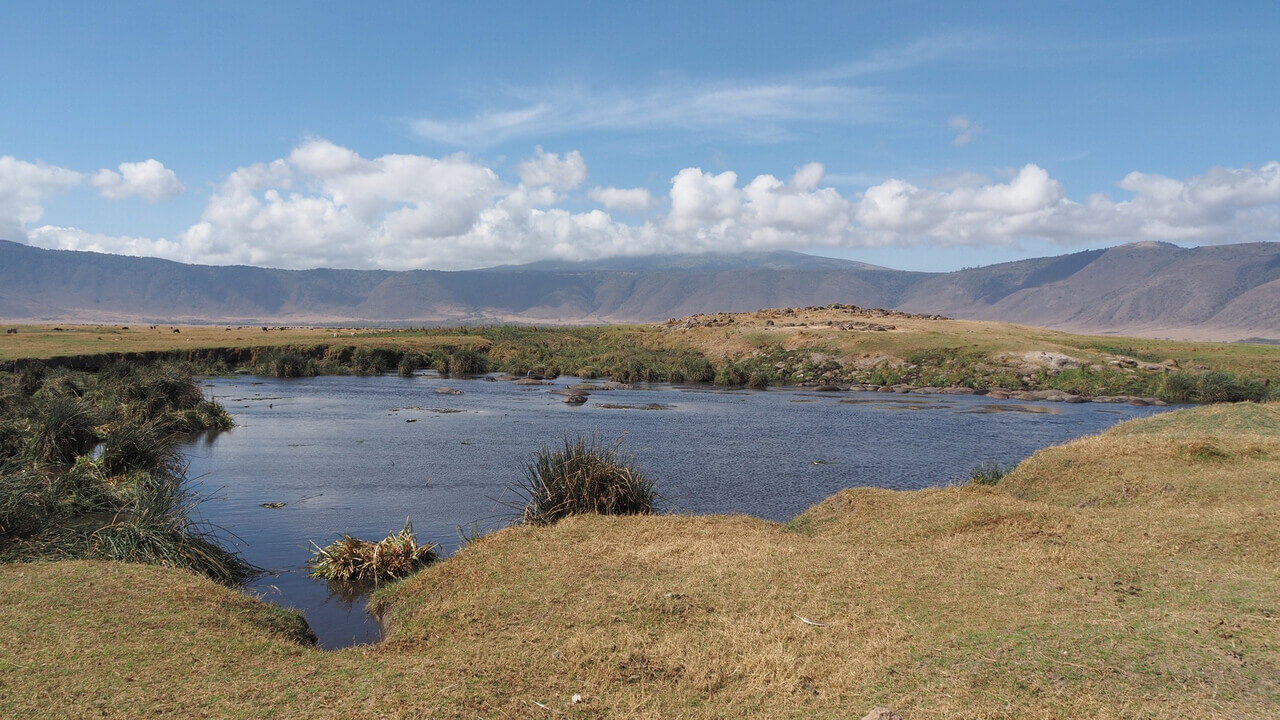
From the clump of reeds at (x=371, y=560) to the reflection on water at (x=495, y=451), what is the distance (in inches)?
13.7

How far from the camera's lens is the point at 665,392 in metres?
48.2

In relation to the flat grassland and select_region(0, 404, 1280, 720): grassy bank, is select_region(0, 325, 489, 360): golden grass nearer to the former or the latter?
the flat grassland

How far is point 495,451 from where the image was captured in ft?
84.9

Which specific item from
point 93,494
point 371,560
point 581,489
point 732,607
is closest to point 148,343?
point 93,494

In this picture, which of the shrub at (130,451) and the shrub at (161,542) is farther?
the shrub at (130,451)

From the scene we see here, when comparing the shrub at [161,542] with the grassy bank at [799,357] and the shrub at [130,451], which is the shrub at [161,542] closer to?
the shrub at [130,451]

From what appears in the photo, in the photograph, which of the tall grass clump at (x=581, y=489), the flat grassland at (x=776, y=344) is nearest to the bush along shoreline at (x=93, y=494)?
the tall grass clump at (x=581, y=489)

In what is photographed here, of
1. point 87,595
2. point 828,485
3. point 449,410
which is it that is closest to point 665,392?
point 449,410

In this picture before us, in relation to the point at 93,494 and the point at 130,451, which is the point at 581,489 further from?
the point at 130,451

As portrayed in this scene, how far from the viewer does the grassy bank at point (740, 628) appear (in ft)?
23.6

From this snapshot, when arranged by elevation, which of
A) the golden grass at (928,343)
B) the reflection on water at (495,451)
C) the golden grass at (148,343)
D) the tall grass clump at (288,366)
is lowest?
the reflection on water at (495,451)

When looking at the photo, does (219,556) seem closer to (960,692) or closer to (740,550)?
(740,550)

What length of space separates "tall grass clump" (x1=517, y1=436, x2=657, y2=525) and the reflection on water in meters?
1.37

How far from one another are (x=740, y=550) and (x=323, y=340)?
61.7m
